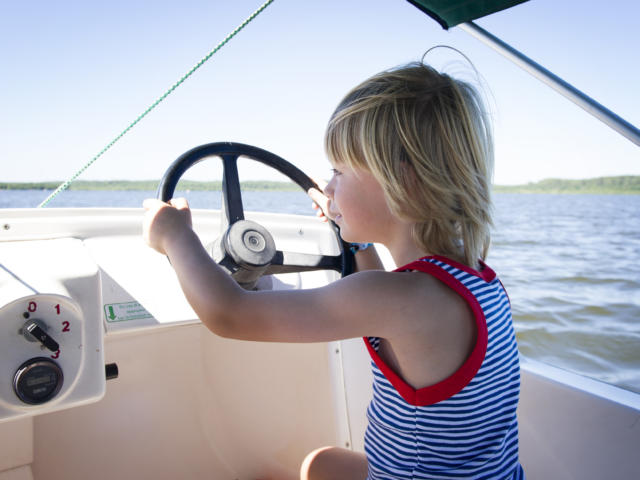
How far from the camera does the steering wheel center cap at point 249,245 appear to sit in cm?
113

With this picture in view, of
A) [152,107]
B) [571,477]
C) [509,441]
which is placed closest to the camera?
[509,441]

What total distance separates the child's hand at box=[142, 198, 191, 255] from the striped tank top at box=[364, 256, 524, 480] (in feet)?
1.24

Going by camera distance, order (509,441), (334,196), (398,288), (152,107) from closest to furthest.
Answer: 1. (398,288)
2. (509,441)
3. (334,196)
4. (152,107)

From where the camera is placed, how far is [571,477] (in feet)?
3.74

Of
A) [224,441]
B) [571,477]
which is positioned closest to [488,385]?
[571,477]

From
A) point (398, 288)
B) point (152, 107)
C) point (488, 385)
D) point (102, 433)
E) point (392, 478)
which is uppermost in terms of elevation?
point (152, 107)

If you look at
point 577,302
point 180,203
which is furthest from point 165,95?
point 577,302

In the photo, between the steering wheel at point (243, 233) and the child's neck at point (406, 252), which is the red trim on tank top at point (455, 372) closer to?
the child's neck at point (406, 252)

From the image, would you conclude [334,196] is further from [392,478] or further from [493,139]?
[392,478]

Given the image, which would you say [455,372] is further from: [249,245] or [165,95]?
[165,95]

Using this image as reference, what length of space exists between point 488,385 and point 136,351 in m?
1.27

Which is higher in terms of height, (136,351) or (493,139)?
(493,139)

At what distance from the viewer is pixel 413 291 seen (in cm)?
76

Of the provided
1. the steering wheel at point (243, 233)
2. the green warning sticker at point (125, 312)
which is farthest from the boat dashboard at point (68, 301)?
the steering wheel at point (243, 233)
